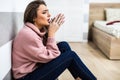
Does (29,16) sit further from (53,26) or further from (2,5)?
(2,5)

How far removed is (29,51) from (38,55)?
0.26 ft

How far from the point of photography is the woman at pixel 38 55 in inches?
63.6

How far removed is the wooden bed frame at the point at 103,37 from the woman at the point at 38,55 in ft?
5.79

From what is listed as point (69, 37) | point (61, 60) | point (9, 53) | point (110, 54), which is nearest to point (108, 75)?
point (110, 54)

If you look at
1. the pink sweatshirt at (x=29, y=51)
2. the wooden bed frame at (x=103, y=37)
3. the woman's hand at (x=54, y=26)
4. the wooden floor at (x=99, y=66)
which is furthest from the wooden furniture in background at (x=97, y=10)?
the pink sweatshirt at (x=29, y=51)

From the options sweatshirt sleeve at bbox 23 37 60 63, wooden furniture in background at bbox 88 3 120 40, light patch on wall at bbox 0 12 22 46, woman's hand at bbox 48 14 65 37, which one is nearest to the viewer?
light patch on wall at bbox 0 12 22 46

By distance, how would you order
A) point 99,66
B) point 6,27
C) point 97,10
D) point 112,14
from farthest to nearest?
point 97,10, point 112,14, point 99,66, point 6,27

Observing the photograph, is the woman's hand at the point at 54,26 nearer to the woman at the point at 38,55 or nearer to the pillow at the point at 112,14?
the woman at the point at 38,55

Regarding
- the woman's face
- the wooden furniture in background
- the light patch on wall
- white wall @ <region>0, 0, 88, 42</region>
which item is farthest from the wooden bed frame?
the light patch on wall

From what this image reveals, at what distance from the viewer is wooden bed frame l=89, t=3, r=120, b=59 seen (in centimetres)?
350

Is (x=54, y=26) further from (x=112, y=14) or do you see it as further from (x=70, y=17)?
(x=112, y=14)

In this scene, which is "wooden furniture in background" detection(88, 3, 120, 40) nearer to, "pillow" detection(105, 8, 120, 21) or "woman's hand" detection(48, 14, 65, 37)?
"pillow" detection(105, 8, 120, 21)

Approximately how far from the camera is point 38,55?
1597 mm

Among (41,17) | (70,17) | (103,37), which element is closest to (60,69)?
(41,17)
